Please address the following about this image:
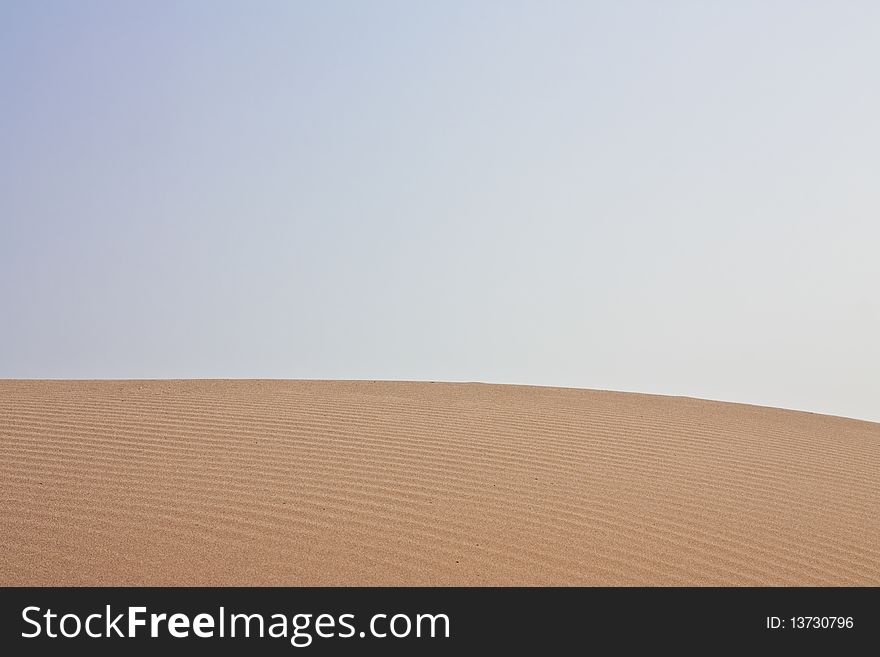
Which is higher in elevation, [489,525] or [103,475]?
[103,475]

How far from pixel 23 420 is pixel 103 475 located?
8.02 ft

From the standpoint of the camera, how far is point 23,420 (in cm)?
880

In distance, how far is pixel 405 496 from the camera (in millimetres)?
6824

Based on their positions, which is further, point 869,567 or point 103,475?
point 103,475

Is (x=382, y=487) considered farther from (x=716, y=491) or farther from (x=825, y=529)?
(x=825, y=529)

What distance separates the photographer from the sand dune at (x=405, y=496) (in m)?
5.46

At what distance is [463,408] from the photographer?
11461mm

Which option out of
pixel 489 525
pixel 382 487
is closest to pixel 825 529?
pixel 489 525

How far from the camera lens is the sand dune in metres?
5.46

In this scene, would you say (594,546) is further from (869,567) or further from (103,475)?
(103,475)

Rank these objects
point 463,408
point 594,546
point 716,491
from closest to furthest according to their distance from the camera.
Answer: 1. point 594,546
2. point 716,491
3. point 463,408
